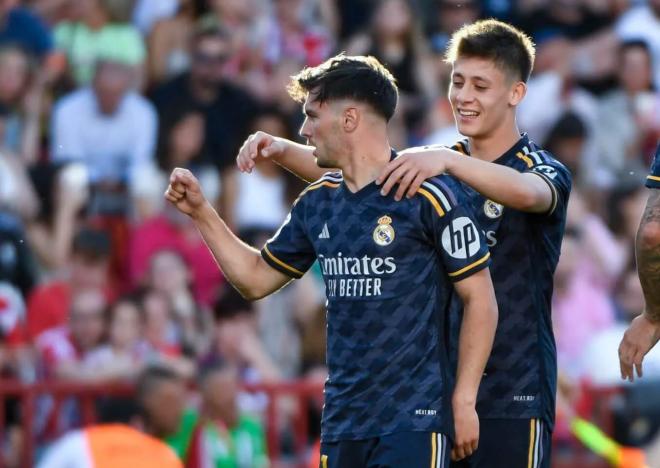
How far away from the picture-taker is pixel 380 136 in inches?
241

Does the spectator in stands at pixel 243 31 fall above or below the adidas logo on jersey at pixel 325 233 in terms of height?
above

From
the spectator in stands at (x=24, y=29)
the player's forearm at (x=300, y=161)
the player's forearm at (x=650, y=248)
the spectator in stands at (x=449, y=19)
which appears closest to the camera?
the player's forearm at (x=650, y=248)

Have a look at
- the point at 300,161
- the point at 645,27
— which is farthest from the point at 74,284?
the point at 645,27

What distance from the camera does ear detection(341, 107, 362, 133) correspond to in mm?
6062

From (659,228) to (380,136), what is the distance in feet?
3.65

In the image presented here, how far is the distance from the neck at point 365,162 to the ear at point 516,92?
0.68 metres

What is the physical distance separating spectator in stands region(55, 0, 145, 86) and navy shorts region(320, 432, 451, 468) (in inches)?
285

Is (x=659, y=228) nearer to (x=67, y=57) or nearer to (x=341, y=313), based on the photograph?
(x=341, y=313)

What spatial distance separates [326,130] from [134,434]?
3902 mm

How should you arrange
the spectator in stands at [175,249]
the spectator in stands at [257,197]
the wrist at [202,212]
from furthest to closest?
1. the spectator in stands at [257,197]
2. the spectator in stands at [175,249]
3. the wrist at [202,212]

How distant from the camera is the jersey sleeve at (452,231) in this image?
5883mm

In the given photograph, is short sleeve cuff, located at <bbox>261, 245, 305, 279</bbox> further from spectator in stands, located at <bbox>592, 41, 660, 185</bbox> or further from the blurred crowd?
spectator in stands, located at <bbox>592, 41, 660, 185</bbox>

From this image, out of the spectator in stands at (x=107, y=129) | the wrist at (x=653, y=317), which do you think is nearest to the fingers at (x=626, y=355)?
the wrist at (x=653, y=317)

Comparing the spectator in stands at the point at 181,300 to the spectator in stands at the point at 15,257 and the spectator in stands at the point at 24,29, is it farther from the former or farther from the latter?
the spectator in stands at the point at 24,29
